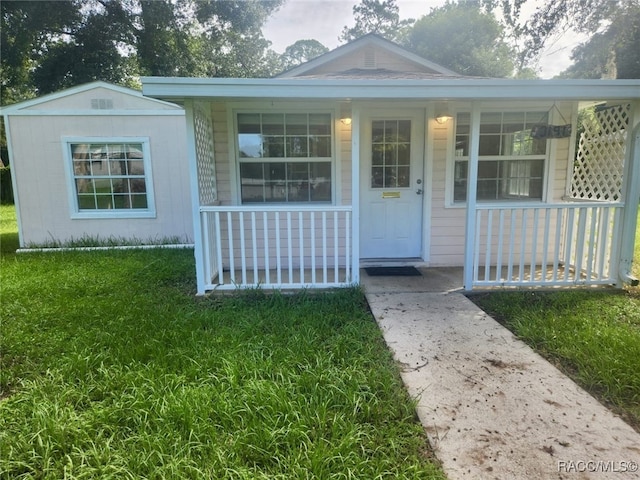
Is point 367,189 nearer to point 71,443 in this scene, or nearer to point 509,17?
point 71,443

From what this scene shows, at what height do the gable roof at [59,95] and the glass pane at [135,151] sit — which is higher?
the gable roof at [59,95]

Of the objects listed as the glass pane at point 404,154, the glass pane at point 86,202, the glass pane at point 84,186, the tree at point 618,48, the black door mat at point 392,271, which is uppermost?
the tree at point 618,48

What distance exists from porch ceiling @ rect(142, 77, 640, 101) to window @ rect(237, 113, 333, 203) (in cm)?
137

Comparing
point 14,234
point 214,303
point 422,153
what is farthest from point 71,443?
point 14,234

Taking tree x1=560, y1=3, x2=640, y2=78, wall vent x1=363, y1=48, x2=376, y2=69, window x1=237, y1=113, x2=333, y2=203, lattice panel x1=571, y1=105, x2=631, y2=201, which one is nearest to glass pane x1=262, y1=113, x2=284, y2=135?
window x1=237, y1=113, x2=333, y2=203


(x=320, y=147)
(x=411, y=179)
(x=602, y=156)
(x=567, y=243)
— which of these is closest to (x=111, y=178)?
(x=320, y=147)

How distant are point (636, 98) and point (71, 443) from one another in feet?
17.4

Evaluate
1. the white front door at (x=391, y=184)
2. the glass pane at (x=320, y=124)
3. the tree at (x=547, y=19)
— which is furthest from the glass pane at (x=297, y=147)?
the tree at (x=547, y=19)

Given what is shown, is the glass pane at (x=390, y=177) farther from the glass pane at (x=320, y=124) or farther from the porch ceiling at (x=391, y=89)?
the porch ceiling at (x=391, y=89)

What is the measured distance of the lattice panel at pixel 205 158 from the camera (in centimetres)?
408

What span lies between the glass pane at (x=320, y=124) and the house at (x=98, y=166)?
9.87ft

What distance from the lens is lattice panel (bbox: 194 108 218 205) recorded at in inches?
161

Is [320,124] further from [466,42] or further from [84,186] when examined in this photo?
[466,42]

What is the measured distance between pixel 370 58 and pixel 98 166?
204 inches
